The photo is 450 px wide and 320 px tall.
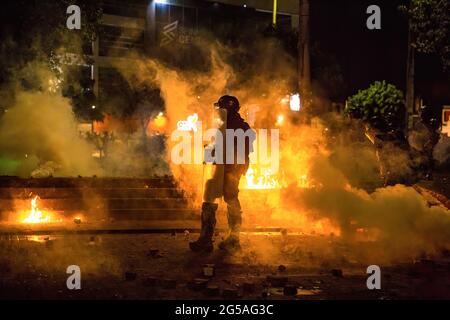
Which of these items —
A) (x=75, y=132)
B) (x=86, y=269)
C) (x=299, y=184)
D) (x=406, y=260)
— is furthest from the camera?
(x=75, y=132)

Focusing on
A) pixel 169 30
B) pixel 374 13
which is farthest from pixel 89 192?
pixel 169 30

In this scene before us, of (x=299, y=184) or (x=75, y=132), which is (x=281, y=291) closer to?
(x=299, y=184)

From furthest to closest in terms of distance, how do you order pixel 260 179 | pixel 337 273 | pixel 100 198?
1. pixel 260 179
2. pixel 100 198
3. pixel 337 273

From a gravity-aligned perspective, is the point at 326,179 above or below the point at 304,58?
below

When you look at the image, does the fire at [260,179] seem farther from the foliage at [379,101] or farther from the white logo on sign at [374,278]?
the foliage at [379,101]

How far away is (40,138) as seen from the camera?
57.5 ft

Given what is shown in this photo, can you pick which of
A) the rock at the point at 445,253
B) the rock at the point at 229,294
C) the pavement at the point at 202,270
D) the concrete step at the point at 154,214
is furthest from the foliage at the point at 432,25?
the rock at the point at 229,294

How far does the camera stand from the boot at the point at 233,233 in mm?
8398

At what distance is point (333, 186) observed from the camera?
10820 mm

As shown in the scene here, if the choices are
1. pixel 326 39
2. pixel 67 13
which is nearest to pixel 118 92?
pixel 326 39

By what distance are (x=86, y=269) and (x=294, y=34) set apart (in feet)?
77.0

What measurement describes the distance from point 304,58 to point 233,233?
7.74m

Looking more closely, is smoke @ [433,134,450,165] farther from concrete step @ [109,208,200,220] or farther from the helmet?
the helmet

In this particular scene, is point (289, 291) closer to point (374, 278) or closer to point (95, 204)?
point (374, 278)
